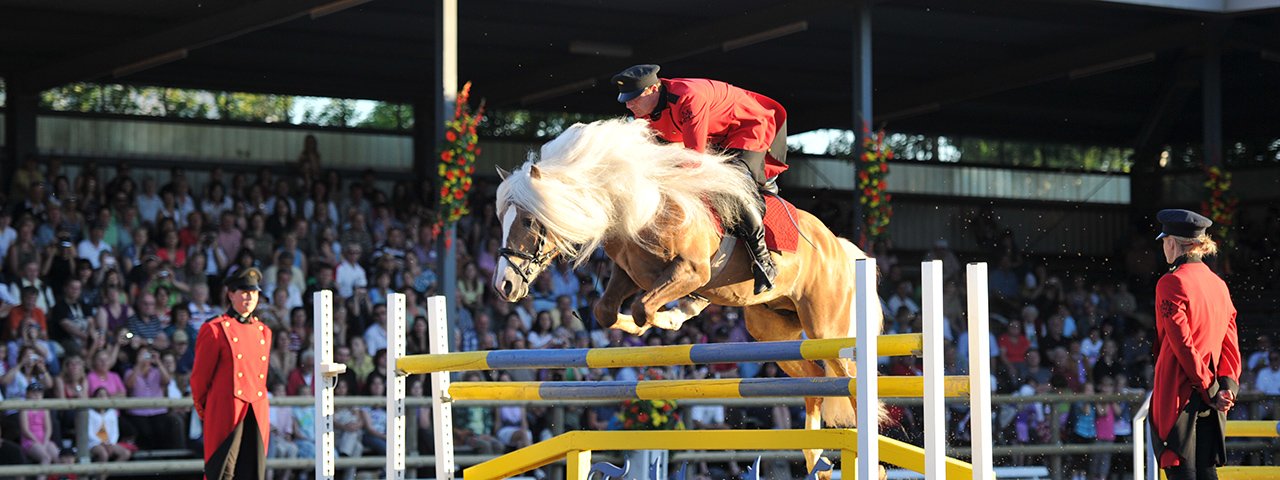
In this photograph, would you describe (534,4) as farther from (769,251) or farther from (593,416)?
(769,251)

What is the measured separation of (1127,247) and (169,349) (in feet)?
41.3

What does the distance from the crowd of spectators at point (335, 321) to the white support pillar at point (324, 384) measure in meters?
2.80

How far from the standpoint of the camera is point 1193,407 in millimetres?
5336

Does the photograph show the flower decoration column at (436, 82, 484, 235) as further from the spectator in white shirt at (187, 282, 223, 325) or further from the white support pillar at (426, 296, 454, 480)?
the white support pillar at (426, 296, 454, 480)

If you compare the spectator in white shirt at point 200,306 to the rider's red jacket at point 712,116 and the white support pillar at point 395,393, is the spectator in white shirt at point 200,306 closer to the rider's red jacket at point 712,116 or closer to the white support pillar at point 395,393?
the white support pillar at point 395,393

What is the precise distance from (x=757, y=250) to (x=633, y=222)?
569 mm

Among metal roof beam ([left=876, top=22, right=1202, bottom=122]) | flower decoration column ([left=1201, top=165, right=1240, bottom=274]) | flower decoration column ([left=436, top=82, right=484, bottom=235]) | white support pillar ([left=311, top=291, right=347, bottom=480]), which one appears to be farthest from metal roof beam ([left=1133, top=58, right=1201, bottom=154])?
white support pillar ([left=311, top=291, right=347, bottom=480])

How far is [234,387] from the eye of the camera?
20.9 feet

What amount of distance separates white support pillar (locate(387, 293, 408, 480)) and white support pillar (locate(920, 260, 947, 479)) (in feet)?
6.97

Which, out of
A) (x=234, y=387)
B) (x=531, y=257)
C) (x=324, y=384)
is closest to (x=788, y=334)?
(x=531, y=257)

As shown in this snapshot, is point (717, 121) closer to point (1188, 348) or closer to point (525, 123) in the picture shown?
point (1188, 348)

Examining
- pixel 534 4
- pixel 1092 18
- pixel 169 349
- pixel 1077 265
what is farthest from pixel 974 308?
pixel 1077 265

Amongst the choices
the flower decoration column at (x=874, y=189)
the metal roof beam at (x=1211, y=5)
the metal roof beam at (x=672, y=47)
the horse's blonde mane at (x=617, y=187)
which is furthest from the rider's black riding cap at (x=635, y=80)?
the metal roof beam at (x=1211, y=5)

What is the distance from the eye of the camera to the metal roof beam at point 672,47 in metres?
12.8
